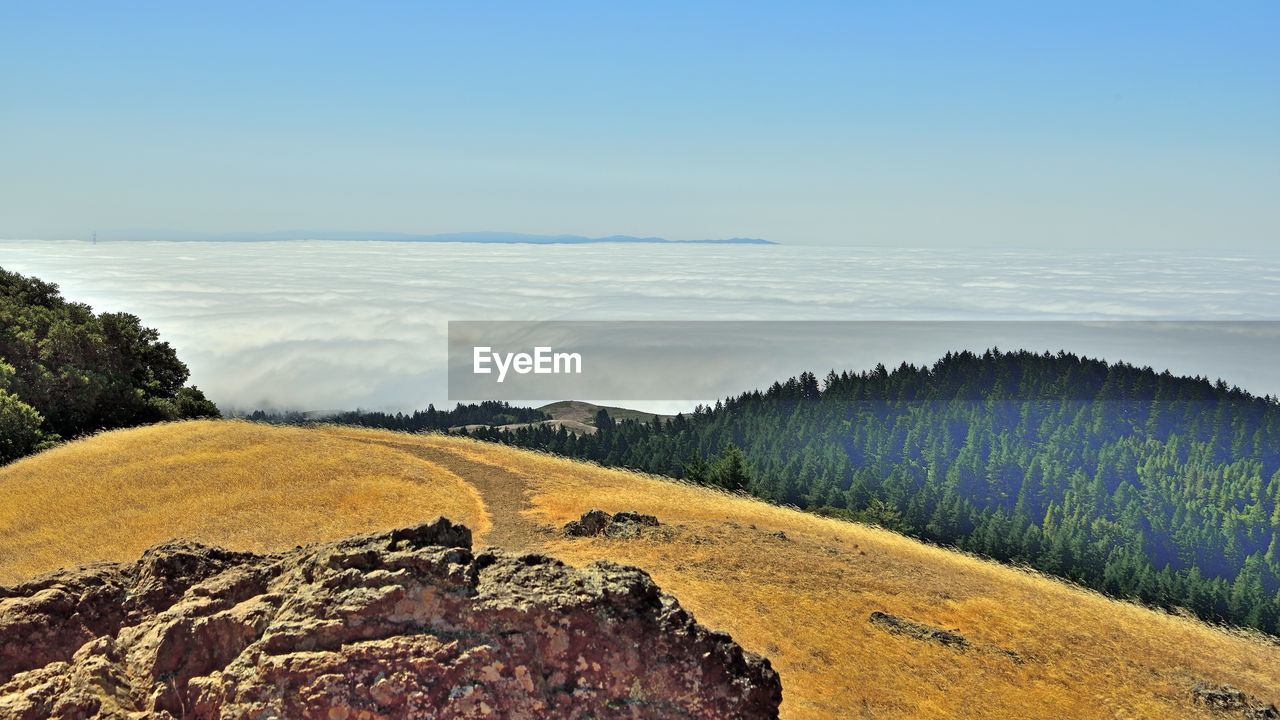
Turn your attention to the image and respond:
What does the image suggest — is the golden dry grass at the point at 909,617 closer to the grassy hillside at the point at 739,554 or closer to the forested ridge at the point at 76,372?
the grassy hillside at the point at 739,554

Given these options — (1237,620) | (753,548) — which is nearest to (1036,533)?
(1237,620)

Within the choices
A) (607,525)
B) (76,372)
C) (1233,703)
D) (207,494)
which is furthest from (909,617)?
(76,372)

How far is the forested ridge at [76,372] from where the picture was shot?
3928 centimetres

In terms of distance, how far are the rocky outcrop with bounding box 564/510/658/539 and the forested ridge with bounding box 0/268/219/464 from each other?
1020 inches

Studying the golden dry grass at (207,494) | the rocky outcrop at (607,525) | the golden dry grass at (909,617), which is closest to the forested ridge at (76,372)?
the golden dry grass at (207,494)

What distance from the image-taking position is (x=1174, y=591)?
7875 cm

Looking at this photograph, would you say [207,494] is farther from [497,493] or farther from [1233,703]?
[1233,703]

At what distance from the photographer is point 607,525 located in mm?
26625

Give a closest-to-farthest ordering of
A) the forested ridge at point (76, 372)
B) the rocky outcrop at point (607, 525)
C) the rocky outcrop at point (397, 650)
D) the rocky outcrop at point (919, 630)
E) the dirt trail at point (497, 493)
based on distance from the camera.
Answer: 1. the rocky outcrop at point (397, 650)
2. the rocky outcrop at point (919, 630)
3. the dirt trail at point (497, 493)
4. the rocky outcrop at point (607, 525)
5. the forested ridge at point (76, 372)

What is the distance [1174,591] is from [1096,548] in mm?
8370

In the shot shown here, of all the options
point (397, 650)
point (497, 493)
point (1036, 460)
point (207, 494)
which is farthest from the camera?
point (1036, 460)

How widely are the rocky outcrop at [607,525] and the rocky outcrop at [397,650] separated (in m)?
14.9

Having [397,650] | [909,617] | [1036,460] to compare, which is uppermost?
[397,650]

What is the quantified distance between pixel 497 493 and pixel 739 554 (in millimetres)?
10435
